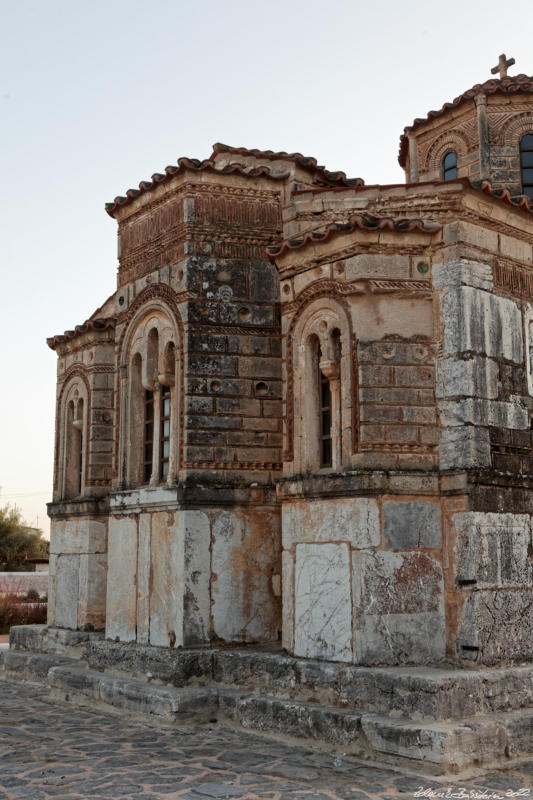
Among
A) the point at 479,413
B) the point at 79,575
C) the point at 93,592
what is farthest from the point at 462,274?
the point at 79,575

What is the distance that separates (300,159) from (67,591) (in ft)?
22.4

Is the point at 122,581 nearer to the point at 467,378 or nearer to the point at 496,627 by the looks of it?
the point at 496,627

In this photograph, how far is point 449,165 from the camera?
525 inches

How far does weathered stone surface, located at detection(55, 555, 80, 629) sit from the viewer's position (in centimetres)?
1230

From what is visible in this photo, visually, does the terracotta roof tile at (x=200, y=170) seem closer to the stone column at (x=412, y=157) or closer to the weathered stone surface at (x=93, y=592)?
the stone column at (x=412, y=157)

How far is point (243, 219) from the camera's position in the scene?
10.2 metres

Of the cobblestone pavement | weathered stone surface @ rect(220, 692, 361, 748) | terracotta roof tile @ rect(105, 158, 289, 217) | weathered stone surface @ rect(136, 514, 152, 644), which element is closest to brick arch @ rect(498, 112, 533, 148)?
terracotta roof tile @ rect(105, 158, 289, 217)

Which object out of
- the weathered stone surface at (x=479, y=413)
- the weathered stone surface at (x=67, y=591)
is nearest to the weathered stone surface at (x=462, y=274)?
the weathered stone surface at (x=479, y=413)

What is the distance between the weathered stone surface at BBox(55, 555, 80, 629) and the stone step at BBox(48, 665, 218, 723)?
73.4 inches

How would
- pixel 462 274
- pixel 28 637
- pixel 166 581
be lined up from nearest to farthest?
pixel 462 274
pixel 166 581
pixel 28 637

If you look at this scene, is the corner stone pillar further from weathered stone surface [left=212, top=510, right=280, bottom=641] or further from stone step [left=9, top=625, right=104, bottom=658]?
weathered stone surface [left=212, top=510, right=280, bottom=641]

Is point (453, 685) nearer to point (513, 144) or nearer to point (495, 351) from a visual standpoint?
point (495, 351)

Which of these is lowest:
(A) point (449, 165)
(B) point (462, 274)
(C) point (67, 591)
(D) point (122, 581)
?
(C) point (67, 591)

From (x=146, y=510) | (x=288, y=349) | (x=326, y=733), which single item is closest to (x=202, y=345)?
(x=288, y=349)
